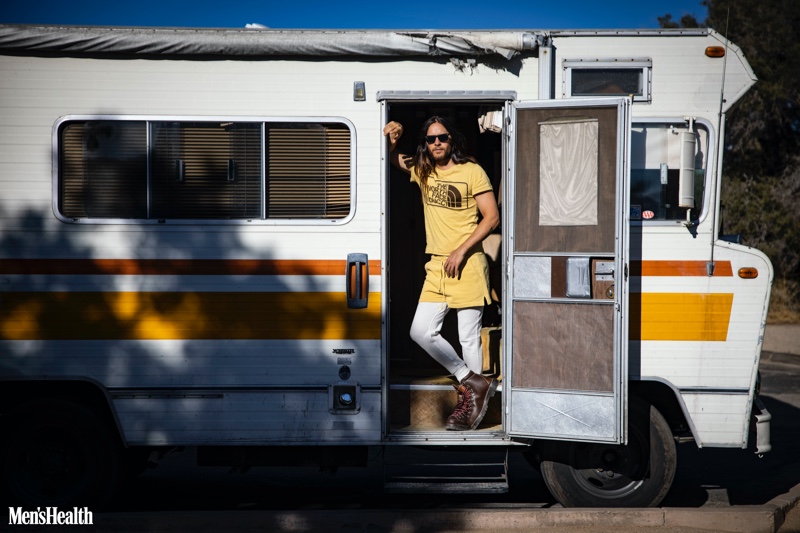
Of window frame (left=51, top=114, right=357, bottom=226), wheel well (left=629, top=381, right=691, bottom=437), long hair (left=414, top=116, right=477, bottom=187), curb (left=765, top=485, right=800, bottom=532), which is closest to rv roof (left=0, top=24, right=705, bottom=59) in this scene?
window frame (left=51, top=114, right=357, bottom=226)

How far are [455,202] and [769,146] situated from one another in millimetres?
13784

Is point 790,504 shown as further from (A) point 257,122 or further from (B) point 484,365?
(A) point 257,122

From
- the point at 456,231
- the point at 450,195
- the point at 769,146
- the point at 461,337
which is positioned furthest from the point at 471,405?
the point at 769,146

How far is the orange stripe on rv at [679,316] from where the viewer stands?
523 centimetres

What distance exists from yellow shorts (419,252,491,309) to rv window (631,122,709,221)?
1075mm

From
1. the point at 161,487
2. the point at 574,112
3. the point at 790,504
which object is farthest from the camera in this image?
the point at 161,487

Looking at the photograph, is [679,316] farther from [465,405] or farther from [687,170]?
[465,405]

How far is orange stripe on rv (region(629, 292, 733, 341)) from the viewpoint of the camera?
5230 mm

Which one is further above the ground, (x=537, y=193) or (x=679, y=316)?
(x=537, y=193)

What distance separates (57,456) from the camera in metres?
5.38

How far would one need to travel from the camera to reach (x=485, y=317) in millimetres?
6695

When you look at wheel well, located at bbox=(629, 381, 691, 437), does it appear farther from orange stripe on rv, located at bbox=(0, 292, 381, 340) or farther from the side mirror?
orange stripe on rv, located at bbox=(0, 292, 381, 340)

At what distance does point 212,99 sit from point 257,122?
0.32m

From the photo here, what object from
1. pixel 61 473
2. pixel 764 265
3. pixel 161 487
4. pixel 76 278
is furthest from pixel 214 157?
pixel 764 265
